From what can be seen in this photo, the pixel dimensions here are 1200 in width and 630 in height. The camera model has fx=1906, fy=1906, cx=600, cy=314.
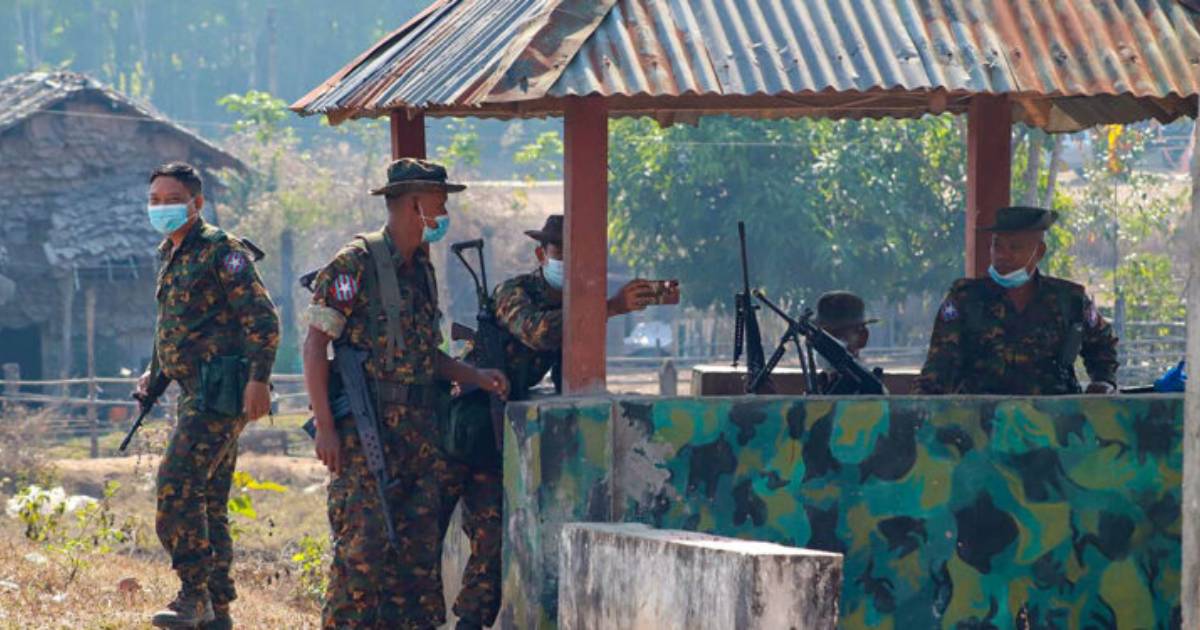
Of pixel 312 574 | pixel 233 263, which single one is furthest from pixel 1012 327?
pixel 312 574

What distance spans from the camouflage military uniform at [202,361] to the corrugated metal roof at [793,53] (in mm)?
739

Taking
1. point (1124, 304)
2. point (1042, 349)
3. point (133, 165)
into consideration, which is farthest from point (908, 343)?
point (1042, 349)

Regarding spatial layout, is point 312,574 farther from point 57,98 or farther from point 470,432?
point 57,98

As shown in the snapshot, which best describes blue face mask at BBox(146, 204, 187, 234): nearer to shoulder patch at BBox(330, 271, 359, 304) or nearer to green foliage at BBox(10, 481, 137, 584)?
shoulder patch at BBox(330, 271, 359, 304)

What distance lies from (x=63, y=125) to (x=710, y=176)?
10.2m

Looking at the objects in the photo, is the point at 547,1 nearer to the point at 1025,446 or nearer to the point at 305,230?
the point at 1025,446

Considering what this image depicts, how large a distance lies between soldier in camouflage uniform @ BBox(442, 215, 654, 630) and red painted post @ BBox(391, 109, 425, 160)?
99 centimetres

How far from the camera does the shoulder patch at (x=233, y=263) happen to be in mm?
7461

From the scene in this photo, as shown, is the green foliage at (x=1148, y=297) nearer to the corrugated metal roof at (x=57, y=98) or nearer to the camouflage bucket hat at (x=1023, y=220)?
the corrugated metal roof at (x=57, y=98)

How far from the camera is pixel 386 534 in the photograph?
6.64 m

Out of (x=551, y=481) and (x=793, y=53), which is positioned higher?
(x=793, y=53)

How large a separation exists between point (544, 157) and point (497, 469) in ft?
152

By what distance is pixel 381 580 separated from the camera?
670 centimetres

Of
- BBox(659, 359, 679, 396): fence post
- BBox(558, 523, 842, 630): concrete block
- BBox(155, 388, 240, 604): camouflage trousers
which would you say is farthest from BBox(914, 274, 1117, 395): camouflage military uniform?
BBox(659, 359, 679, 396): fence post
